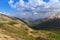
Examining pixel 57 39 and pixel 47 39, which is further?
pixel 57 39

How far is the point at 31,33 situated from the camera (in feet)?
300

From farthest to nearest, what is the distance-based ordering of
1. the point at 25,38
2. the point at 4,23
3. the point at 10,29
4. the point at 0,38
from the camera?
1. the point at 4,23
2. the point at 10,29
3. the point at 25,38
4. the point at 0,38

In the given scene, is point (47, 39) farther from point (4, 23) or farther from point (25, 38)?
point (4, 23)

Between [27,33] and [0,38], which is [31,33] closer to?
[27,33]

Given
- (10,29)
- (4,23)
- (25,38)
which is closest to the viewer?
(25,38)

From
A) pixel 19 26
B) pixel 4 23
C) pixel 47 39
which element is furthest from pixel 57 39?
pixel 4 23

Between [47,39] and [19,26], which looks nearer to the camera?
[47,39]

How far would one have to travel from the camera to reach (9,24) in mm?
91000

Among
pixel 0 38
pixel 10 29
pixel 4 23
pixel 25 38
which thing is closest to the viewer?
pixel 0 38

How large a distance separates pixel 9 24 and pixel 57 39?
2574cm

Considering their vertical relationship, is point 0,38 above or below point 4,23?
below

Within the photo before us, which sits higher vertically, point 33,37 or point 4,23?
point 4,23

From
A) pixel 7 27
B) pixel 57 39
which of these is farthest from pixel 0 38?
pixel 57 39

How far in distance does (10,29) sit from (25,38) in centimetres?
981
